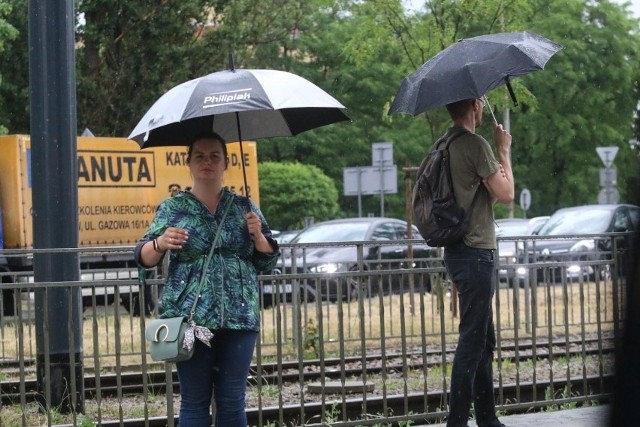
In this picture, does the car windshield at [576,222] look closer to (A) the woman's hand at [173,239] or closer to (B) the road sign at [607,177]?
(B) the road sign at [607,177]

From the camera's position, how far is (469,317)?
21.7 ft

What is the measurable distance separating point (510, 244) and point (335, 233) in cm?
519

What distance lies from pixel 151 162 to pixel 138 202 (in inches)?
35.0

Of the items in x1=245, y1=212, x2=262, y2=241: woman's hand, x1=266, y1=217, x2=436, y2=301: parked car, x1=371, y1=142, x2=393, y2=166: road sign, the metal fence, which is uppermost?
x1=371, y1=142, x2=393, y2=166: road sign

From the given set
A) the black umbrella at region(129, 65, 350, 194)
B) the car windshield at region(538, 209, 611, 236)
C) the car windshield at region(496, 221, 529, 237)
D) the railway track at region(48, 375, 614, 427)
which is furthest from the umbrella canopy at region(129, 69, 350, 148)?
the car windshield at region(496, 221, 529, 237)

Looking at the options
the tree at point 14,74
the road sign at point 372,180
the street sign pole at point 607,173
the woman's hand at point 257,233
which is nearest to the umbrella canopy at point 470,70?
the woman's hand at point 257,233

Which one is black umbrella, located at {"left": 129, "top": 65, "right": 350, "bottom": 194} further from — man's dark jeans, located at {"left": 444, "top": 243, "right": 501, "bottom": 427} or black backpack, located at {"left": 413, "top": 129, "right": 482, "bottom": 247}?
man's dark jeans, located at {"left": 444, "top": 243, "right": 501, "bottom": 427}

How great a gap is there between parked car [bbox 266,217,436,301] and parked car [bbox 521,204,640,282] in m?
1.08

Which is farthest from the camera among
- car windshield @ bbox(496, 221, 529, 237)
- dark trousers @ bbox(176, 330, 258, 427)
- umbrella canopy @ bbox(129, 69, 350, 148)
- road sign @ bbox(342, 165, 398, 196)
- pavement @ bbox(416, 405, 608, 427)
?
car windshield @ bbox(496, 221, 529, 237)

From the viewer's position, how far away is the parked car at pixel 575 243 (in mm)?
9547

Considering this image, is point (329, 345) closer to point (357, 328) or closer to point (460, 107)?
point (357, 328)

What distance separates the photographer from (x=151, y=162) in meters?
25.5

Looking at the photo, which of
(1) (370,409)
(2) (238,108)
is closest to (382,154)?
(1) (370,409)

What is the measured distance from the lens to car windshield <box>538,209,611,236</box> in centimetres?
2488
